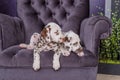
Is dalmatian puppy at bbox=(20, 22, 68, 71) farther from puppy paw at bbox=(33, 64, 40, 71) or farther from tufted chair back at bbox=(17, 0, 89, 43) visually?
tufted chair back at bbox=(17, 0, 89, 43)

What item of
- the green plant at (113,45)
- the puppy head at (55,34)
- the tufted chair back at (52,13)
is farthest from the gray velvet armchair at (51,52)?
the green plant at (113,45)

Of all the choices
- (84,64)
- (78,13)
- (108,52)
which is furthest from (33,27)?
(108,52)

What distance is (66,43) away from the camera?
1690mm

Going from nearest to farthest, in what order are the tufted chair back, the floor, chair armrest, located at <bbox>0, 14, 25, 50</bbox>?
chair armrest, located at <bbox>0, 14, 25, 50</bbox>, the tufted chair back, the floor

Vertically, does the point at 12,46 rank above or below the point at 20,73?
above

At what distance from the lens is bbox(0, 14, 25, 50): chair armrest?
1.85 meters

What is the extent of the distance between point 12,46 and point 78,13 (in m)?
0.69

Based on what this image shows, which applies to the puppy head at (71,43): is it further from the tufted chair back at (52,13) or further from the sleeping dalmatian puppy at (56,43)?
the tufted chair back at (52,13)

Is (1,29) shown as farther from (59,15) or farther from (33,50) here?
(59,15)

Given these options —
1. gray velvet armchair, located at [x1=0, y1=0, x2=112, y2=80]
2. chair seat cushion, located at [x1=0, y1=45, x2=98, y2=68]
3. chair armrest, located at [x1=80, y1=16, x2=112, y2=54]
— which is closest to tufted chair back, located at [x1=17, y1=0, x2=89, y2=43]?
gray velvet armchair, located at [x1=0, y1=0, x2=112, y2=80]

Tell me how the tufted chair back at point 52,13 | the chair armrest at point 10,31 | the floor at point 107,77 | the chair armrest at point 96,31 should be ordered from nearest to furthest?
the chair armrest at point 96,31
the chair armrest at point 10,31
the tufted chair back at point 52,13
the floor at point 107,77

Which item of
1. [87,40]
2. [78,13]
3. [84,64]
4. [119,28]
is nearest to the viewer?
[84,64]

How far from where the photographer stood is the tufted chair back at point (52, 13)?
6.99 feet

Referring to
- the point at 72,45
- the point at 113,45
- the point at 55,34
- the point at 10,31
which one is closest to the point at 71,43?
the point at 72,45
